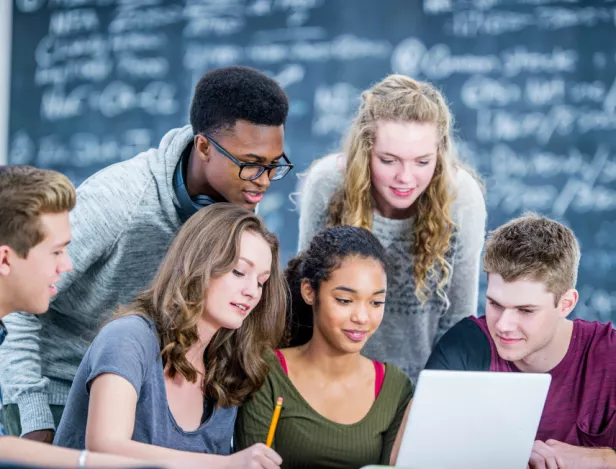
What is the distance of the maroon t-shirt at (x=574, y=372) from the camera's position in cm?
175

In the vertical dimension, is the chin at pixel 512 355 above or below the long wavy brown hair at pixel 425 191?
below

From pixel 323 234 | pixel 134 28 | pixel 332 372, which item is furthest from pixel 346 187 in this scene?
pixel 134 28

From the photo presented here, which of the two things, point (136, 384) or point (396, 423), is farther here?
point (396, 423)

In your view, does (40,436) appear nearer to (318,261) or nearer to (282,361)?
(282,361)

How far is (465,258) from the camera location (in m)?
2.25

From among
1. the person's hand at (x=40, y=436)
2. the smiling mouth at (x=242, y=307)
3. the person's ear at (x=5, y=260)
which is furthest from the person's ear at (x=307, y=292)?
the person's ear at (x=5, y=260)

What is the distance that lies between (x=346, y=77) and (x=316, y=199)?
1.07 m

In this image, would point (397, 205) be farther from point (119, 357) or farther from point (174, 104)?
point (174, 104)

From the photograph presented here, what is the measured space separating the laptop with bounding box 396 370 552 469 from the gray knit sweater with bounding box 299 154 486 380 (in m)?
0.84

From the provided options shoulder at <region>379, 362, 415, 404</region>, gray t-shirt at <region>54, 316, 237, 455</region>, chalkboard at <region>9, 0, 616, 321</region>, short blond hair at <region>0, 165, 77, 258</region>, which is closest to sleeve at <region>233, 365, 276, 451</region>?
gray t-shirt at <region>54, 316, 237, 455</region>

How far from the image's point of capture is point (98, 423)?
54.7 inches

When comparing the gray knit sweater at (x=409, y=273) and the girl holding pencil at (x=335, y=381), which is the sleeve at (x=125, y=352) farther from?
the gray knit sweater at (x=409, y=273)

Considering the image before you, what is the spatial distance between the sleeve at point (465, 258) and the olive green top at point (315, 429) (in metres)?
0.53

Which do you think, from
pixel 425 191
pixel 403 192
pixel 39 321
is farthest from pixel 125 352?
pixel 425 191
